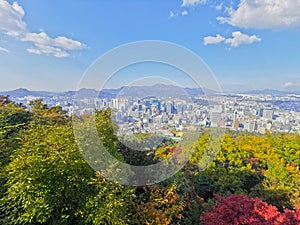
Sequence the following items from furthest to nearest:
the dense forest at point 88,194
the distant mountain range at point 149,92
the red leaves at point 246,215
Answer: the red leaves at point 246,215 → the distant mountain range at point 149,92 → the dense forest at point 88,194

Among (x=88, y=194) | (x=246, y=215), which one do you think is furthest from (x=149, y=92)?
(x=246, y=215)

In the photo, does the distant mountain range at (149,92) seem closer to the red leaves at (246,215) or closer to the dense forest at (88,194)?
the dense forest at (88,194)

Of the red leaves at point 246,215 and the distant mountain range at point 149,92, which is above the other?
the distant mountain range at point 149,92

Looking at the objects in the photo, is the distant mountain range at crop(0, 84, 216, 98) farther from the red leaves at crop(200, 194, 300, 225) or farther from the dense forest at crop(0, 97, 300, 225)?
the red leaves at crop(200, 194, 300, 225)

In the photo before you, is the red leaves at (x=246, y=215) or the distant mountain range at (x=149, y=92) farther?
the red leaves at (x=246, y=215)

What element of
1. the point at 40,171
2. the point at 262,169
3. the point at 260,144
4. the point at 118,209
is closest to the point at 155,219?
the point at 118,209

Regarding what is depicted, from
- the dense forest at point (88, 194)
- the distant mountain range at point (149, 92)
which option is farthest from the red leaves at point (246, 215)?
the distant mountain range at point (149, 92)

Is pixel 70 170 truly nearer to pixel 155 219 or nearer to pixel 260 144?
pixel 155 219

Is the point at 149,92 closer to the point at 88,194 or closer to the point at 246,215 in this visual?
the point at 88,194
